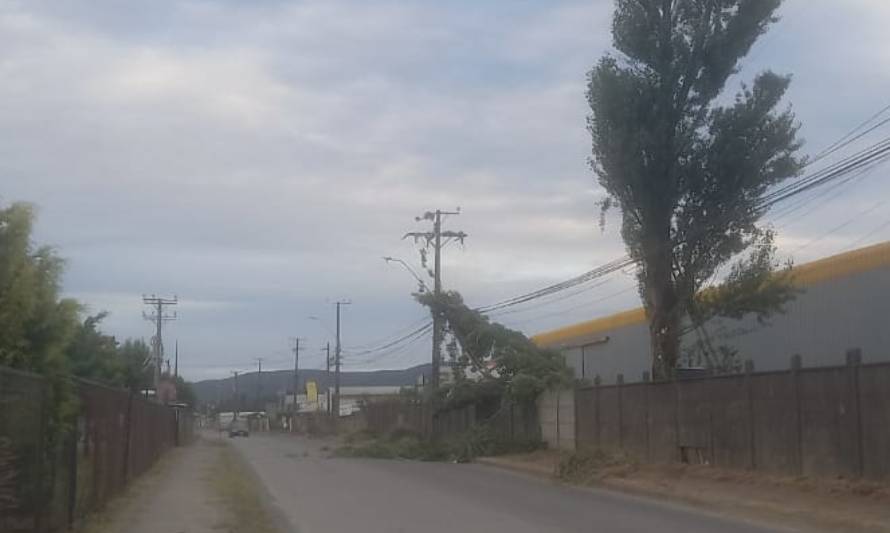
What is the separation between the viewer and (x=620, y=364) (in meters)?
56.4

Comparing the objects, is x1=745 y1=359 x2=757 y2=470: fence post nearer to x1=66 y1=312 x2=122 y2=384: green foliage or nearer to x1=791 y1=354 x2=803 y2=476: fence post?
x1=791 y1=354 x2=803 y2=476: fence post

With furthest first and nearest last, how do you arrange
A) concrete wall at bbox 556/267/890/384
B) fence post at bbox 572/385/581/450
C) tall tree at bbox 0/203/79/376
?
fence post at bbox 572/385/581/450 < concrete wall at bbox 556/267/890/384 < tall tree at bbox 0/203/79/376

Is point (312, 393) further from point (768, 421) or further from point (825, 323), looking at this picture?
point (768, 421)

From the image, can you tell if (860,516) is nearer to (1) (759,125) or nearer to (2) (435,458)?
(1) (759,125)

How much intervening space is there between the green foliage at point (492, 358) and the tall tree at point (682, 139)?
29.5 ft

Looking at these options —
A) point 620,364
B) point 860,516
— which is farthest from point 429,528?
point 620,364

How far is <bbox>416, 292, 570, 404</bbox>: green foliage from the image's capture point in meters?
45.2

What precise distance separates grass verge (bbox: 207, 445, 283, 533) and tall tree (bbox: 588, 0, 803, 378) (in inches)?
490

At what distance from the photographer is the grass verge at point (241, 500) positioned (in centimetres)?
1975

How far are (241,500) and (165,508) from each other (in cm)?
282

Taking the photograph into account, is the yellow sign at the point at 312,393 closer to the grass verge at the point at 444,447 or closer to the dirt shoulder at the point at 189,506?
the grass verge at the point at 444,447

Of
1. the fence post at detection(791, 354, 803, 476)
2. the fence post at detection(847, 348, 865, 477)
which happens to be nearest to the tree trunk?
the fence post at detection(791, 354, 803, 476)

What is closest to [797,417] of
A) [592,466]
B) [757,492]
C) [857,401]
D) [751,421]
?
[757,492]

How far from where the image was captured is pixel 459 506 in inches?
917
